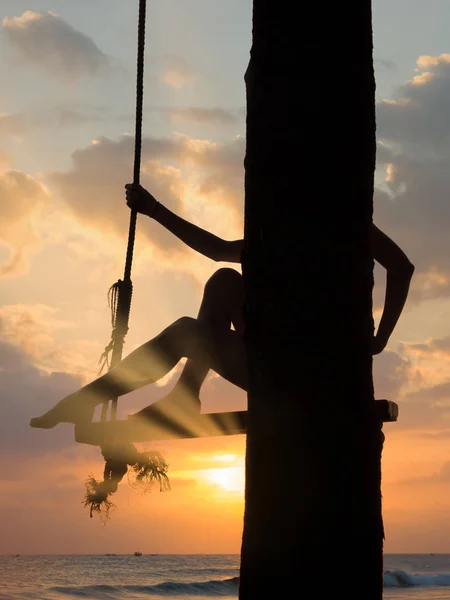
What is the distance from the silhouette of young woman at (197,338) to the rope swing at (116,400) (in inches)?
4.4

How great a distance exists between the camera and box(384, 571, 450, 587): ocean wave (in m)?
35.7

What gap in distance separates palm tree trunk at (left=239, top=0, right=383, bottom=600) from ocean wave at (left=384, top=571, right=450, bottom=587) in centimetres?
3615

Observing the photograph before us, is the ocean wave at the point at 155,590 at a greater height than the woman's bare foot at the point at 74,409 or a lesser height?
lesser

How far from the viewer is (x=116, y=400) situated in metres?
3.25

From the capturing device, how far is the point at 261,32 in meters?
2.02

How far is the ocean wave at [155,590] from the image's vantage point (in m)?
27.5

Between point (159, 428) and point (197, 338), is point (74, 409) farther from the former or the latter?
point (197, 338)

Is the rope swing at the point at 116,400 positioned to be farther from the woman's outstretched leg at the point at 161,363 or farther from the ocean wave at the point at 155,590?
the ocean wave at the point at 155,590

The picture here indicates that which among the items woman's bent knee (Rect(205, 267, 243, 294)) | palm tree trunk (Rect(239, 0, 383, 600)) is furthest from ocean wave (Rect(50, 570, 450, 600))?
palm tree trunk (Rect(239, 0, 383, 600))

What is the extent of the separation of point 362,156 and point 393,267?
1044 mm

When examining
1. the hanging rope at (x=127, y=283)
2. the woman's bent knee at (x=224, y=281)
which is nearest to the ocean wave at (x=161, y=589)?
the hanging rope at (x=127, y=283)

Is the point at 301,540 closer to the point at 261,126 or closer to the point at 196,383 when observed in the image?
the point at 261,126

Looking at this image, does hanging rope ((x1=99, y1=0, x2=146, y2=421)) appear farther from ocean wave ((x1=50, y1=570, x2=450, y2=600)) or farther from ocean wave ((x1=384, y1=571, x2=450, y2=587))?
ocean wave ((x1=384, y1=571, x2=450, y2=587))

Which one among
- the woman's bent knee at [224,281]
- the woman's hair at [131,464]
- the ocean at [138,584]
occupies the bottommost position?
the ocean at [138,584]
